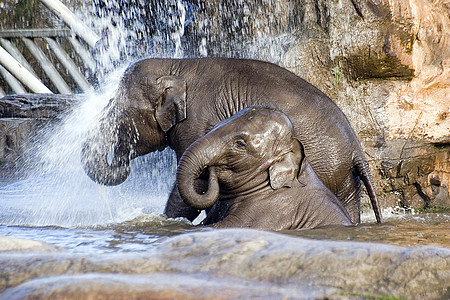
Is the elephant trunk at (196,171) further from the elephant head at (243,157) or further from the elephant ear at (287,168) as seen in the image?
the elephant ear at (287,168)

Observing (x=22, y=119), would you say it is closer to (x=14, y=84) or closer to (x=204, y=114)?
(x=14, y=84)

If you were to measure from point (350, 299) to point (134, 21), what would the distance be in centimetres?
1089

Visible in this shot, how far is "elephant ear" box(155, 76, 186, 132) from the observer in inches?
313

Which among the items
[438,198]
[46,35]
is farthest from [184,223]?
[46,35]

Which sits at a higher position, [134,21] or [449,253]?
[134,21]

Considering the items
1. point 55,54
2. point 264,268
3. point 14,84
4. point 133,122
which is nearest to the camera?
point 264,268

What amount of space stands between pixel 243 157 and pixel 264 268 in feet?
11.0

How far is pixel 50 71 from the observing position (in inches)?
682

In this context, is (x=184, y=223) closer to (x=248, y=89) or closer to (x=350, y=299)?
(x=248, y=89)

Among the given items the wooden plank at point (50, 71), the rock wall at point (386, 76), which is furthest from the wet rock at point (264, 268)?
the wooden plank at point (50, 71)

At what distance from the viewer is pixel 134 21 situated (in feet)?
44.1

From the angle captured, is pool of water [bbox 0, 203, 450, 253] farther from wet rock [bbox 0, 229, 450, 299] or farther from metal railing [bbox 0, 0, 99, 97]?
metal railing [bbox 0, 0, 99, 97]

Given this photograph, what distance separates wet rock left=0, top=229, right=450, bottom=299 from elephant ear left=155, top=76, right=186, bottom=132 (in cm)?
430

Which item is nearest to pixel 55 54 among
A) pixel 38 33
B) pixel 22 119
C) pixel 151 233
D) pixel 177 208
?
pixel 38 33
